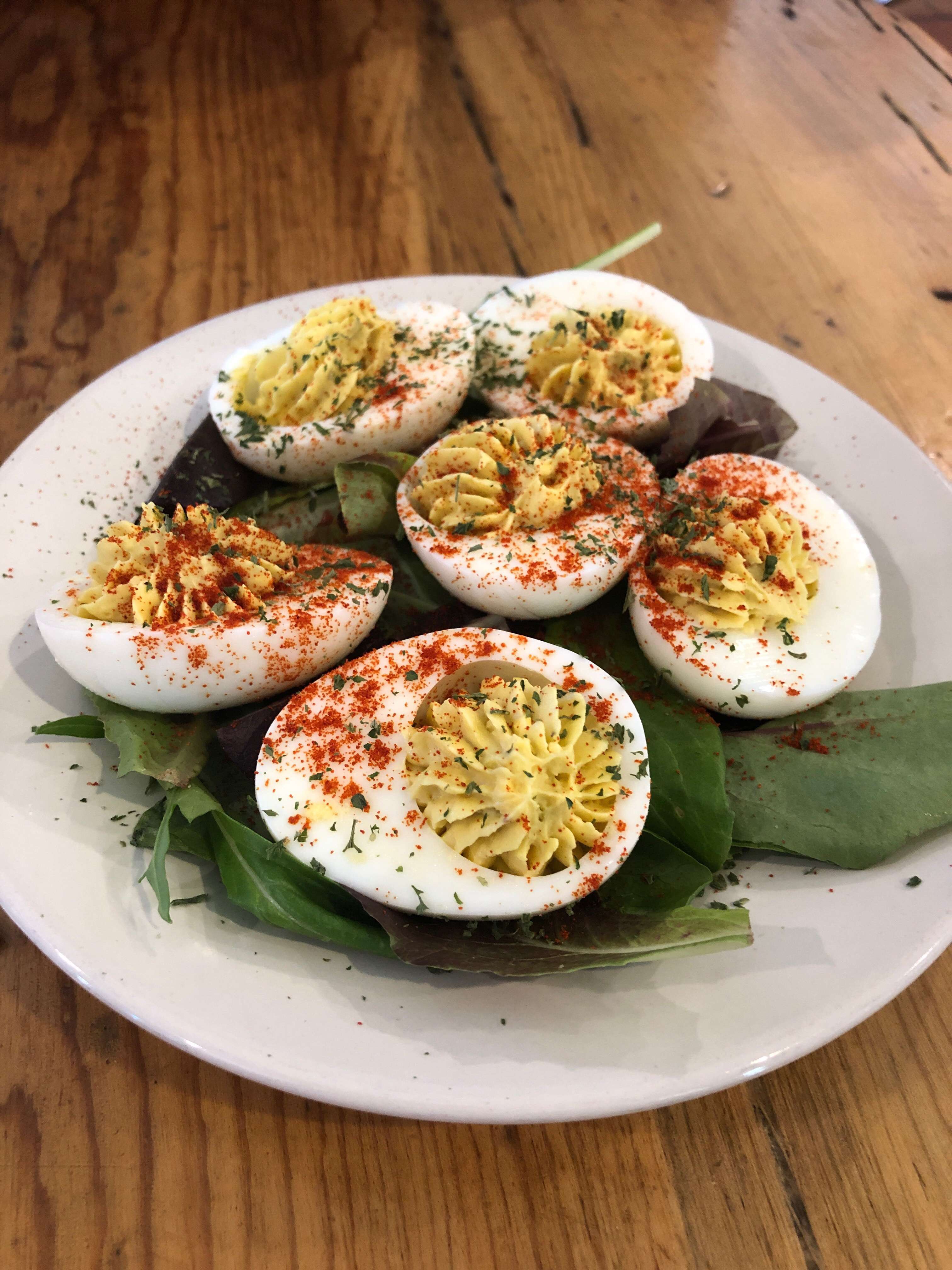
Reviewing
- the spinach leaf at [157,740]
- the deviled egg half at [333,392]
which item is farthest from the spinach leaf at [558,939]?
the deviled egg half at [333,392]

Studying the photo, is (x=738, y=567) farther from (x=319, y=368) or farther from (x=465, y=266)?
(x=465, y=266)

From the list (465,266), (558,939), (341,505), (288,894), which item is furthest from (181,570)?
(465,266)

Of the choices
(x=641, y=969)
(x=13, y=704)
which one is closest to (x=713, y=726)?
(x=641, y=969)

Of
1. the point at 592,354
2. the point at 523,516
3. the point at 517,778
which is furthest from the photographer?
the point at 592,354

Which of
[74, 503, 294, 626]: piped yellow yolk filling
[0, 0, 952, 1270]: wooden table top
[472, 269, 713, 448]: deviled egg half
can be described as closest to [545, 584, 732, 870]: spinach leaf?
[0, 0, 952, 1270]: wooden table top

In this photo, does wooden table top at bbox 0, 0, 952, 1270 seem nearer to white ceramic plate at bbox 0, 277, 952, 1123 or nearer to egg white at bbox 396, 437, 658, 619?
white ceramic plate at bbox 0, 277, 952, 1123

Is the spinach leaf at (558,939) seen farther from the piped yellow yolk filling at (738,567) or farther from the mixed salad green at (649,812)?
the piped yellow yolk filling at (738,567)

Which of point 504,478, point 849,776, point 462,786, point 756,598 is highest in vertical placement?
point 504,478
